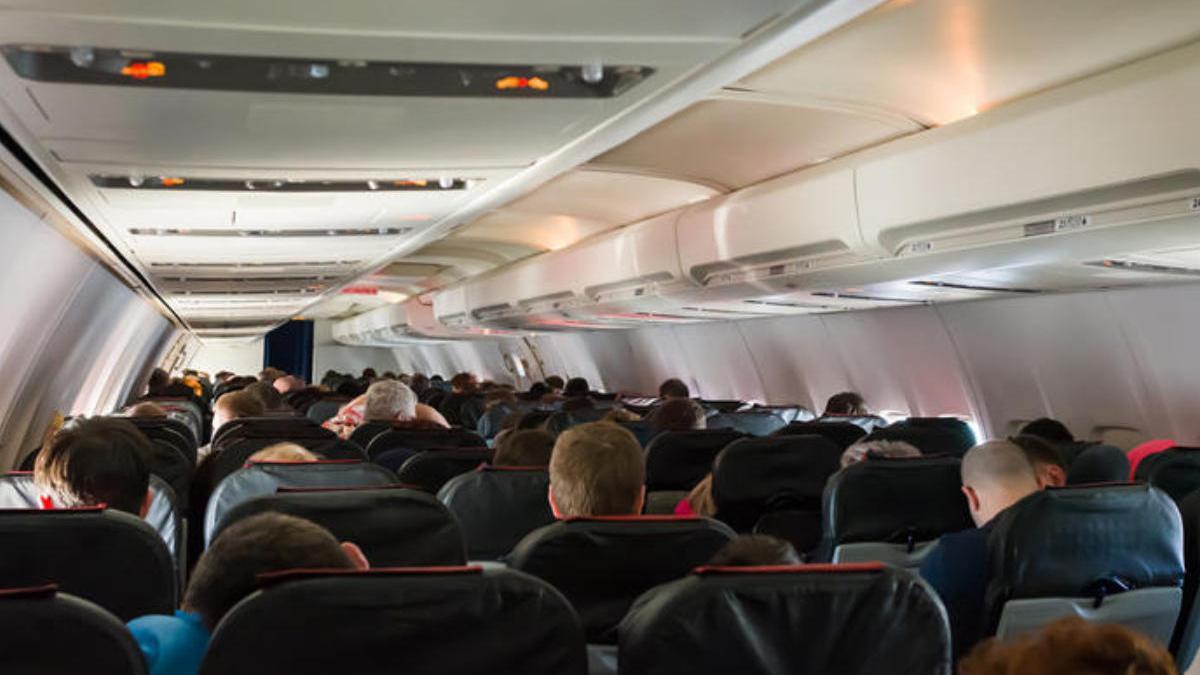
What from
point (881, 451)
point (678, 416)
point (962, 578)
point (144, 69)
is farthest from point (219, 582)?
point (678, 416)

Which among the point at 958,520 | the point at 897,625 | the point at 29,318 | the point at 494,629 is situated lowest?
the point at 958,520

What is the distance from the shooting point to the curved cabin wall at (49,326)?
8.91 m

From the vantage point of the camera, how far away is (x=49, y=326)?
1154 cm

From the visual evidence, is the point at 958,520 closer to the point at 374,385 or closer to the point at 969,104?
the point at 969,104

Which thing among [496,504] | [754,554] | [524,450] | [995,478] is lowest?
[995,478]

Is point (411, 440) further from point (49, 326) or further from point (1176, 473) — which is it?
point (49, 326)

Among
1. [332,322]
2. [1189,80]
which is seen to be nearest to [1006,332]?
[1189,80]

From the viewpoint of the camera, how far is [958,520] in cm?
541

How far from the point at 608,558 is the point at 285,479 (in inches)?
89.8

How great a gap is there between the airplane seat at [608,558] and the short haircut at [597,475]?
0.69 m

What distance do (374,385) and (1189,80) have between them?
612cm

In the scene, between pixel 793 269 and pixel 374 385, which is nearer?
pixel 793 269

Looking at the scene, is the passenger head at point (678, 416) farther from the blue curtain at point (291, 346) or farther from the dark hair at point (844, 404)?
the blue curtain at point (291, 346)

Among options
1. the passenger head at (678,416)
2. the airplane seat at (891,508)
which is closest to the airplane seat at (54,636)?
the airplane seat at (891,508)
